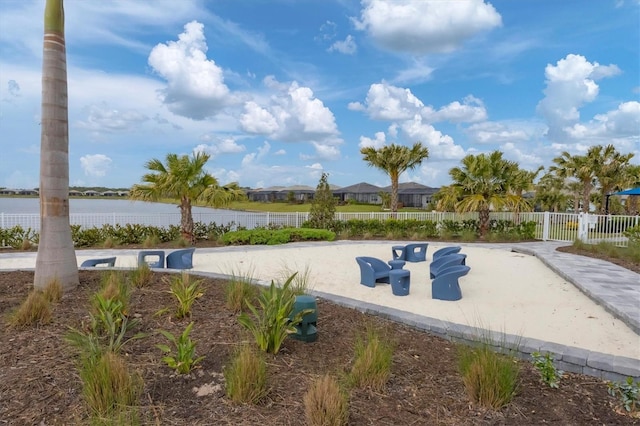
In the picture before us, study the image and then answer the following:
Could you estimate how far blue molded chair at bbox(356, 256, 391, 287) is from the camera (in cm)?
715

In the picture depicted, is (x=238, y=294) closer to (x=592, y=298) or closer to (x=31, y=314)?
(x=31, y=314)

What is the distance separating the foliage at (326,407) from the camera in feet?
7.97

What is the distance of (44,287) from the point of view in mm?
4680

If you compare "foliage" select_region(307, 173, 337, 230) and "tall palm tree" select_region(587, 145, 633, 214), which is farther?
"tall palm tree" select_region(587, 145, 633, 214)

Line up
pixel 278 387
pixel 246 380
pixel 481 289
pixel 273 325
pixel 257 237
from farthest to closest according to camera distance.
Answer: pixel 257 237, pixel 481 289, pixel 273 325, pixel 278 387, pixel 246 380

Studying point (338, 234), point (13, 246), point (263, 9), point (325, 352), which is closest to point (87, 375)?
point (325, 352)

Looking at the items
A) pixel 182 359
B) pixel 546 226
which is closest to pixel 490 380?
pixel 182 359

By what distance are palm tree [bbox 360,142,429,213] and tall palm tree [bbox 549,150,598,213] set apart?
1229 cm

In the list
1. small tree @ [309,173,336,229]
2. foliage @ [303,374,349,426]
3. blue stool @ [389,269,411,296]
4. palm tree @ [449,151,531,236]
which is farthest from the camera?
small tree @ [309,173,336,229]

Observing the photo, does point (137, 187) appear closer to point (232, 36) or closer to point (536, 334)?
point (232, 36)

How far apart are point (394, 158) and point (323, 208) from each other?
594 cm

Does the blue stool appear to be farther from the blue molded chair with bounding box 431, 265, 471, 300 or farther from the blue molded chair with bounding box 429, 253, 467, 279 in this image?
the blue molded chair with bounding box 429, 253, 467, 279

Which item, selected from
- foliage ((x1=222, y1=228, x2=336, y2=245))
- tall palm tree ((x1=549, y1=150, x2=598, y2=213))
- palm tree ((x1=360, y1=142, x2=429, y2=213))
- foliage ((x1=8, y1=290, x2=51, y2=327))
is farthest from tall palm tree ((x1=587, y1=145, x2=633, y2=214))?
foliage ((x1=8, y1=290, x2=51, y2=327))

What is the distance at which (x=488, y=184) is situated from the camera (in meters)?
14.6
